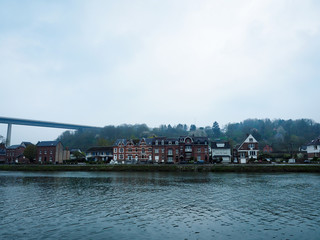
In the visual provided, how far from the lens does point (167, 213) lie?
1898 cm

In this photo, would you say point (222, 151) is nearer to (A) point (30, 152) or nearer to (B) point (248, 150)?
(B) point (248, 150)

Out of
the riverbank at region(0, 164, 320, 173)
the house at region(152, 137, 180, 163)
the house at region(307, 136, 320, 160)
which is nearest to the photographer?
the riverbank at region(0, 164, 320, 173)

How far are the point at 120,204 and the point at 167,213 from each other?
213 inches

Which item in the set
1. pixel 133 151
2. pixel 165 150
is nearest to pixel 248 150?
pixel 165 150

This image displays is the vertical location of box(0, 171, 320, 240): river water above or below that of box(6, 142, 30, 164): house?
below

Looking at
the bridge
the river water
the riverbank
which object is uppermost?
the bridge

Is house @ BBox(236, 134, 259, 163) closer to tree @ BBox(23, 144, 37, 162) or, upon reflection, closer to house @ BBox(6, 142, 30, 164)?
tree @ BBox(23, 144, 37, 162)

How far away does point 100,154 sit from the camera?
91500 millimetres

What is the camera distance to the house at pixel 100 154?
90.3m

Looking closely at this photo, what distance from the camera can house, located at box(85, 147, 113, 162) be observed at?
90.3m

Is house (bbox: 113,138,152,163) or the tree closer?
house (bbox: 113,138,152,163)

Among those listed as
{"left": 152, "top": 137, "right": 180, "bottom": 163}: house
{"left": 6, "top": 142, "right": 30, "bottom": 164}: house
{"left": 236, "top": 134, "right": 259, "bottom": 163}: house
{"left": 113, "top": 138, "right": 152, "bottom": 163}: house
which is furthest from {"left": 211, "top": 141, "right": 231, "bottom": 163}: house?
{"left": 6, "top": 142, "right": 30, "bottom": 164}: house

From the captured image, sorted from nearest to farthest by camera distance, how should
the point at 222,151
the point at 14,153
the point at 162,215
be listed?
1. the point at 162,215
2. the point at 222,151
3. the point at 14,153

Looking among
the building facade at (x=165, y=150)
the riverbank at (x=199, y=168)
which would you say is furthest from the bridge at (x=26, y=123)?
the building facade at (x=165, y=150)
